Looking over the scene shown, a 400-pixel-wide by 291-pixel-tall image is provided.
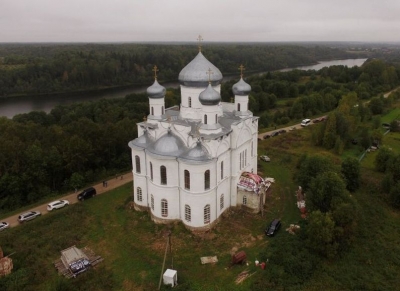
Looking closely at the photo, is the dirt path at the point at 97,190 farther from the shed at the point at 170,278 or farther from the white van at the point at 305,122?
the white van at the point at 305,122

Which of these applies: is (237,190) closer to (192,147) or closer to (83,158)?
(192,147)

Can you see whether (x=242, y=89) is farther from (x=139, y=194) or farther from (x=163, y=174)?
(x=139, y=194)

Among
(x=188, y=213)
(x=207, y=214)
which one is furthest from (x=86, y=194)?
(x=207, y=214)

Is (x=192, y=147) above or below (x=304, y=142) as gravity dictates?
above

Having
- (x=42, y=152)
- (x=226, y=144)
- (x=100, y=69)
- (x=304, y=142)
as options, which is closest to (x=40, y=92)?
(x=100, y=69)

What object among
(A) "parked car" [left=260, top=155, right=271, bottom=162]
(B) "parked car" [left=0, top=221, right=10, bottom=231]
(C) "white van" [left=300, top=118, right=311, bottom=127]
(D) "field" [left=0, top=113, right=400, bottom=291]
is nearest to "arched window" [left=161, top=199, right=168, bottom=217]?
(D) "field" [left=0, top=113, right=400, bottom=291]

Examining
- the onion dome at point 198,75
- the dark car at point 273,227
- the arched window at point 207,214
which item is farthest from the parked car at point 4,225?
the dark car at point 273,227

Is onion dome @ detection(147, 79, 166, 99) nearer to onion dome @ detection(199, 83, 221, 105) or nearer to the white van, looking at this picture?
onion dome @ detection(199, 83, 221, 105)
